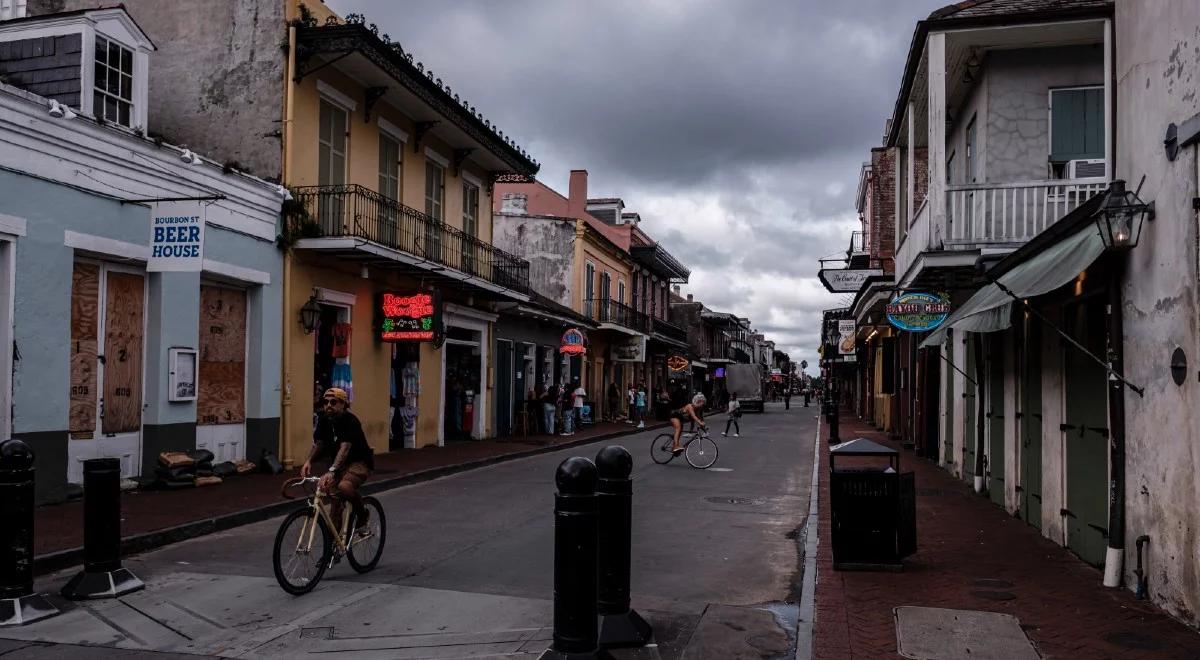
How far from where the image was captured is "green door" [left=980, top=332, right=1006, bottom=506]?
1196 cm

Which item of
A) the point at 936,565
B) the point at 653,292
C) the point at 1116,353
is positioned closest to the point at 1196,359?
the point at 1116,353

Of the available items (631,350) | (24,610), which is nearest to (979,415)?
(24,610)

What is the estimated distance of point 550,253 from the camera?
1389 inches

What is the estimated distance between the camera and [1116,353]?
7105 mm

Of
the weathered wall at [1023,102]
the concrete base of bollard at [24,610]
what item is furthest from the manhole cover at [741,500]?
the concrete base of bollard at [24,610]

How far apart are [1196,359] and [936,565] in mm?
3165

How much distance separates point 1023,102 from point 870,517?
26.7ft

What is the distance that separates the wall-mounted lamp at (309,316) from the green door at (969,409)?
10.6 m

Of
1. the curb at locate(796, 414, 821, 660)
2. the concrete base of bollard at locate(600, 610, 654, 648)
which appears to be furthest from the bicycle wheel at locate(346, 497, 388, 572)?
the curb at locate(796, 414, 821, 660)

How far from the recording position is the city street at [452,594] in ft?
19.5

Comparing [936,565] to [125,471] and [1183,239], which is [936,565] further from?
[125,471]

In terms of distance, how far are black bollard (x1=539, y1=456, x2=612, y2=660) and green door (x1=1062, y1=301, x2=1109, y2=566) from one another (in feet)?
16.5

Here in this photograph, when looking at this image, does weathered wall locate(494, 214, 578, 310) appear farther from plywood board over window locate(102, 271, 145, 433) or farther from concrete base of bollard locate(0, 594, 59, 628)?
concrete base of bollard locate(0, 594, 59, 628)

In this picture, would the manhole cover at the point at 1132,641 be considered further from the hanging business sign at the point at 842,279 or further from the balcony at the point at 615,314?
the balcony at the point at 615,314
